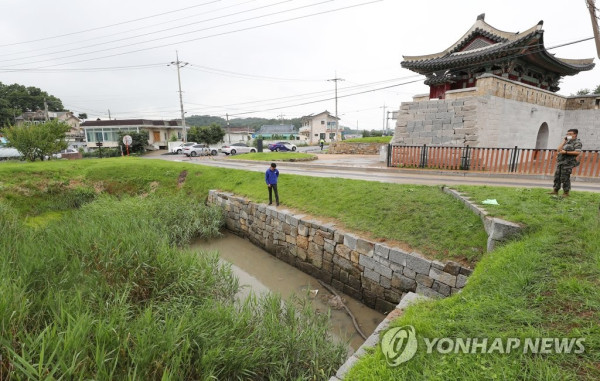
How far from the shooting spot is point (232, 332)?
151 inches

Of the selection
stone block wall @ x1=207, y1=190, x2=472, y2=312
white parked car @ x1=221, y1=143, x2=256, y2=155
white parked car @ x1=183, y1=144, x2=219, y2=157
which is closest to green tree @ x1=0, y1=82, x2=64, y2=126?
white parked car @ x1=183, y1=144, x2=219, y2=157

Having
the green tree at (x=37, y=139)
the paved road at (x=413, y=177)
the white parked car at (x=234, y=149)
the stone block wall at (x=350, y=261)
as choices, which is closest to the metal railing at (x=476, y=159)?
the paved road at (x=413, y=177)

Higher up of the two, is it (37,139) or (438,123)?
(438,123)

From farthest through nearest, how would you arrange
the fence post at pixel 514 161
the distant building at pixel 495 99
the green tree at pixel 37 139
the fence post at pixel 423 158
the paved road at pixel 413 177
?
1. the green tree at pixel 37 139
2. the distant building at pixel 495 99
3. the fence post at pixel 423 158
4. the fence post at pixel 514 161
5. the paved road at pixel 413 177

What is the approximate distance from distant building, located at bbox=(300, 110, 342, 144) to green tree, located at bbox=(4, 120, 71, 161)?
1820 inches

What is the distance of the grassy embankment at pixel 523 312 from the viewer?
2246 millimetres

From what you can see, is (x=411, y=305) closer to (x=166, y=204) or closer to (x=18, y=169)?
(x=166, y=204)

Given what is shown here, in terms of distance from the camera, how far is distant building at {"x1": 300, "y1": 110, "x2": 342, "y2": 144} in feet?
201

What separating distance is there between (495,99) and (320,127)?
49.1m

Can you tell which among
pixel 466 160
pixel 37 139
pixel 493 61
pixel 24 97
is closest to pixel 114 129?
pixel 37 139

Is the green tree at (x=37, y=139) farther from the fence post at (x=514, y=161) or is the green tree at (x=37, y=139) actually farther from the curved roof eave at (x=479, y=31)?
the fence post at (x=514, y=161)

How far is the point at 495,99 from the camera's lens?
571 inches

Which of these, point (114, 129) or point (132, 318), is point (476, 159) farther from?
point (114, 129)

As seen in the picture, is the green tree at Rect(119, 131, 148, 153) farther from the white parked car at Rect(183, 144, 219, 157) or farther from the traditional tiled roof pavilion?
the traditional tiled roof pavilion
